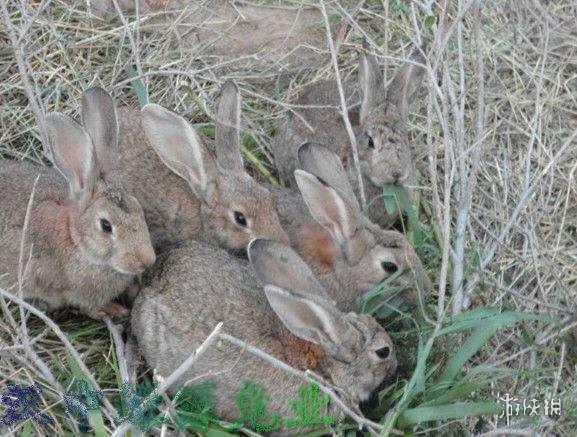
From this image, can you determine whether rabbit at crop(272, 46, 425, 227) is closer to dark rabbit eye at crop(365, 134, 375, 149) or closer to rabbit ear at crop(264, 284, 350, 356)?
dark rabbit eye at crop(365, 134, 375, 149)

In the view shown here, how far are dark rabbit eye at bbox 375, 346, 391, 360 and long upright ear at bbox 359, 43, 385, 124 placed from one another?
76.9 inches

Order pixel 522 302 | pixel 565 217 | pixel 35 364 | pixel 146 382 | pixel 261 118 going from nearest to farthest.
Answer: pixel 35 364, pixel 146 382, pixel 522 302, pixel 565 217, pixel 261 118

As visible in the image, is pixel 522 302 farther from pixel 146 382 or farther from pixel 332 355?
pixel 146 382

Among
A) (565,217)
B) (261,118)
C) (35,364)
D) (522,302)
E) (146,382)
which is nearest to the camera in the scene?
(35,364)

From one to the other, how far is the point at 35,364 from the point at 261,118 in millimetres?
2647

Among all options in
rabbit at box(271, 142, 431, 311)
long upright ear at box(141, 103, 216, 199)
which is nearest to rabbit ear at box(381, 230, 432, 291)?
rabbit at box(271, 142, 431, 311)

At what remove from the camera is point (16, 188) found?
17.6ft

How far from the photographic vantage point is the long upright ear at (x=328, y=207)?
526cm

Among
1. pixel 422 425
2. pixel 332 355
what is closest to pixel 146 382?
pixel 332 355

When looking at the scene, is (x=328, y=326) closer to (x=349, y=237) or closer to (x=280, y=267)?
(x=280, y=267)

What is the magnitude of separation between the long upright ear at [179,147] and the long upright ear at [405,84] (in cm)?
137

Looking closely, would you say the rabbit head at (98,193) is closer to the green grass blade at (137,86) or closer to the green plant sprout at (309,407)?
the green grass blade at (137,86)

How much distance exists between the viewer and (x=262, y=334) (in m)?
4.92

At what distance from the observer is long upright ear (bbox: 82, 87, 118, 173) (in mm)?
5305
